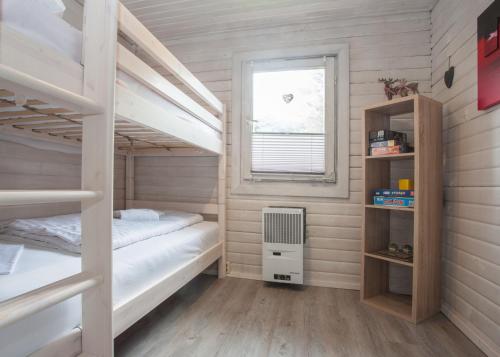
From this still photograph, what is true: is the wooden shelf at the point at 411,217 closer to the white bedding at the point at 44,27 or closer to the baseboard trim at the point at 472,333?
the baseboard trim at the point at 472,333

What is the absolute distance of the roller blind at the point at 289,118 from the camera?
228 centimetres

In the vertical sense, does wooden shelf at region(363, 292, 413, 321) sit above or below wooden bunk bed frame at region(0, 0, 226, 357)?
below

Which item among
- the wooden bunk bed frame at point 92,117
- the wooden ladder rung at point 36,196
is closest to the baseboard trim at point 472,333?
the wooden bunk bed frame at point 92,117

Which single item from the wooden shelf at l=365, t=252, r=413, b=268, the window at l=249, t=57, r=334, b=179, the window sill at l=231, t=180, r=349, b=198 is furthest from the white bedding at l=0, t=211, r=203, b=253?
the wooden shelf at l=365, t=252, r=413, b=268

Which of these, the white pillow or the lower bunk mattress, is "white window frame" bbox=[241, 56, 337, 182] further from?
the white pillow

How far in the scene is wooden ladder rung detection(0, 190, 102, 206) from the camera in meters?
0.59

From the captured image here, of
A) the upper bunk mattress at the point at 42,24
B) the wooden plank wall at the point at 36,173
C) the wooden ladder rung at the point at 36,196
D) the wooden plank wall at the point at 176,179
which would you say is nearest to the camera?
the wooden ladder rung at the point at 36,196

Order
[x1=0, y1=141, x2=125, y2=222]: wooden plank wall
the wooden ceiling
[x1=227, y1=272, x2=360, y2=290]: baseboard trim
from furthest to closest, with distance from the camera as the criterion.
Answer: [x1=227, y1=272, x2=360, y2=290]: baseboard trim < the wooden ceiling < [x1=0, y1=141, x2=125, y2=222]: wooden plank wall

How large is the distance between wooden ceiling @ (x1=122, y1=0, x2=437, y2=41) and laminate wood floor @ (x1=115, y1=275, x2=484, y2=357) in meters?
2.30

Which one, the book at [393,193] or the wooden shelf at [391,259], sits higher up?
the book at [393,193]

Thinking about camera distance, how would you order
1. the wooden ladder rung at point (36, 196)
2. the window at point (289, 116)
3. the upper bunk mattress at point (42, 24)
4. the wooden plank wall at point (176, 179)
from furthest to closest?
the wooden plank wall at point (176, 179) < the window at point (289, 116) < the upper bunk mattress at point (42, 24) < the wooden ladder rung at point (36, 196)

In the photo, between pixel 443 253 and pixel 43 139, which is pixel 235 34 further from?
pixel 443 253

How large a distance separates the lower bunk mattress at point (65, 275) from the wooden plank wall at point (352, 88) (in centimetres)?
77

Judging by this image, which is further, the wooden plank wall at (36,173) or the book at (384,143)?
the book at (384,143)
